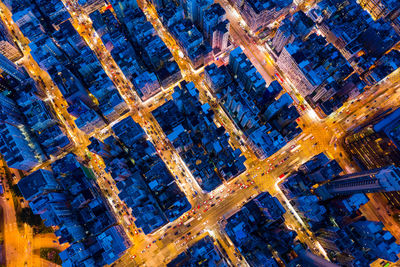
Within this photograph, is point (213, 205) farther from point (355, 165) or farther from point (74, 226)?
point (355, 165)

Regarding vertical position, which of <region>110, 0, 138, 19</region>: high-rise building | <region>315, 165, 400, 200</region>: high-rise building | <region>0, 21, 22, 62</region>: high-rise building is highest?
<region>0, 21, 22, 62</region>: high-rise building

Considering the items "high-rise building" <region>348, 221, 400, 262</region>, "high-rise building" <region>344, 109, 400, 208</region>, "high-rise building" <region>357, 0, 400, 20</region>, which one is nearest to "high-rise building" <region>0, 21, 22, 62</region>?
"high-rise building" <region>344, 109, 400, 208</region>

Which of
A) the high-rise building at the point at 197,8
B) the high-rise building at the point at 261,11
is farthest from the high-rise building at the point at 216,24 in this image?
the high-rise building at the point at 261,11

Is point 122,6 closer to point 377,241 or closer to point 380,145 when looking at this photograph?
point 380,145

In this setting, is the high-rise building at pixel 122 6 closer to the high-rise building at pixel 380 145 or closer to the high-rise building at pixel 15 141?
the high-rise building at pixel 15 141

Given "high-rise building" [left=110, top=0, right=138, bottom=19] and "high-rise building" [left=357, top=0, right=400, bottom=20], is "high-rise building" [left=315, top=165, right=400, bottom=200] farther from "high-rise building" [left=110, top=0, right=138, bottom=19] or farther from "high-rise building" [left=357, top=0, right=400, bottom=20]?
"high-rise building" [left=110, top=0, right=138, bottom=19]

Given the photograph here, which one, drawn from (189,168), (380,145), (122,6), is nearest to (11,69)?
(122,6)

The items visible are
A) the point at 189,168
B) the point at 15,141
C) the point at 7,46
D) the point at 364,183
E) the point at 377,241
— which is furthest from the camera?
the point at 7,46

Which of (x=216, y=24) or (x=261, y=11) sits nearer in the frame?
(x=216, y=24)

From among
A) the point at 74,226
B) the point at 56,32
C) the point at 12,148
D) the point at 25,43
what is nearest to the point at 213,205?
the point at 74,226
